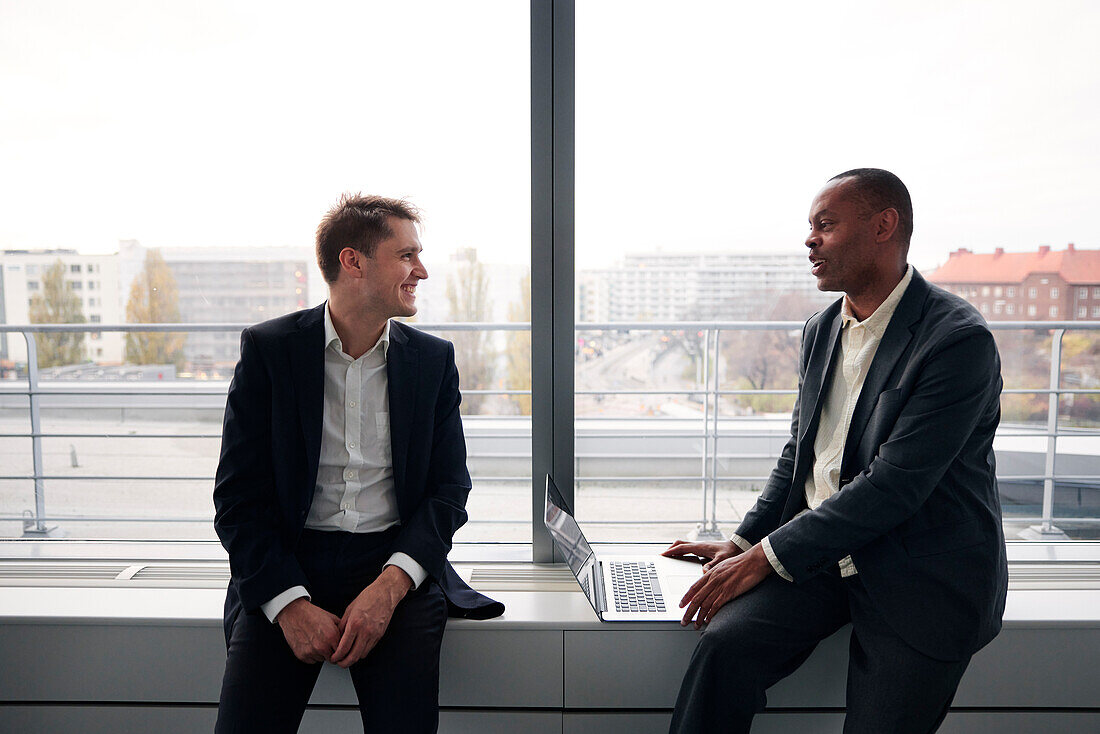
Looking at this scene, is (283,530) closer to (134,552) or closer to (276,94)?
(134,552)

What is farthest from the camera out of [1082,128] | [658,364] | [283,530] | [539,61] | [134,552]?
[658,364]

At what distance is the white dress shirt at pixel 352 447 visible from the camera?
1.36 metres

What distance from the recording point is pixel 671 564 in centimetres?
165

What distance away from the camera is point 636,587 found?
1.54 metres

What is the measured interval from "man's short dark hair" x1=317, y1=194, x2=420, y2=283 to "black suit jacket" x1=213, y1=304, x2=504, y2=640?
11cm

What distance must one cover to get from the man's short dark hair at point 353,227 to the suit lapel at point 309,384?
0.15 m

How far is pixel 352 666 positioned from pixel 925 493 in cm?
110

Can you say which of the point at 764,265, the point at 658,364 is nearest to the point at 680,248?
the point at 764,265

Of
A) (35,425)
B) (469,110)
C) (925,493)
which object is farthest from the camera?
(469,110)

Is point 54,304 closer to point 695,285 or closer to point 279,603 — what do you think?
point 279,603

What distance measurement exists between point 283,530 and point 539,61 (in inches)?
47.8

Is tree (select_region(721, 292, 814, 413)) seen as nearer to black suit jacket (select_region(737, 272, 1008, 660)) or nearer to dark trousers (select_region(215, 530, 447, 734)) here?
black suit jacket (select_region(737, 272, 1008, 660))

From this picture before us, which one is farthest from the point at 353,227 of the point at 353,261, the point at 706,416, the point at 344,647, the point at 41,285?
the point at 41,285

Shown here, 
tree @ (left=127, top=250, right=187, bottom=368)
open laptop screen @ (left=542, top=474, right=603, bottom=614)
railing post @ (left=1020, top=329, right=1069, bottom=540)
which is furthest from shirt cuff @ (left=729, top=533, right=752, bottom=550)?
tree @ (left=127, top=250, right=187, bottom=368)
